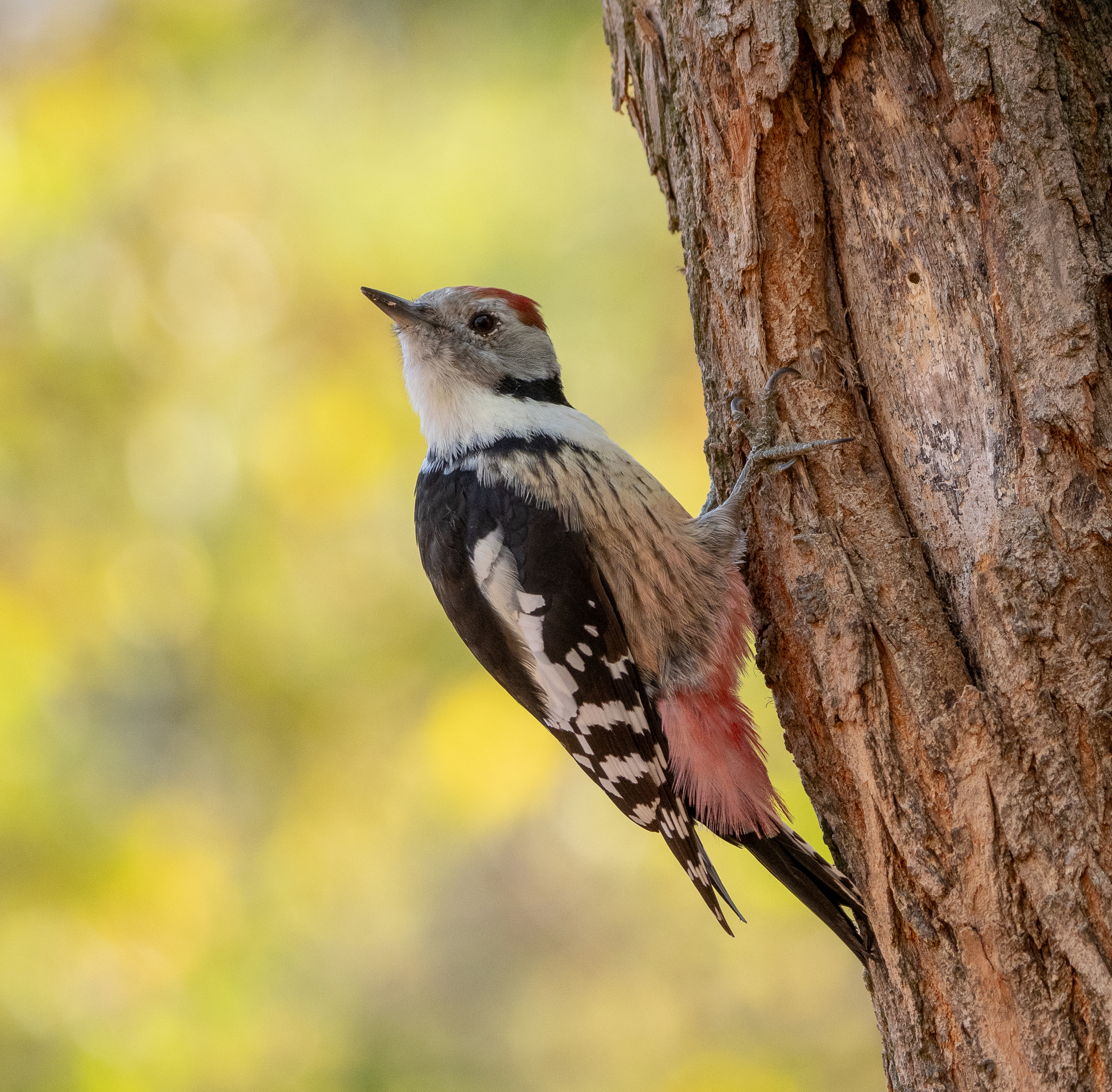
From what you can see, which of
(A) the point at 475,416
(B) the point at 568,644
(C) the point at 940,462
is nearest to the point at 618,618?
(B) the point at 568,644

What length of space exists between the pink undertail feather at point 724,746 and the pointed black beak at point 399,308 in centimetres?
121

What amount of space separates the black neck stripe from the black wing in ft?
1.26

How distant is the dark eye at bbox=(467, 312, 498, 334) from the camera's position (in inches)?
121

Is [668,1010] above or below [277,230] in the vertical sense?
below

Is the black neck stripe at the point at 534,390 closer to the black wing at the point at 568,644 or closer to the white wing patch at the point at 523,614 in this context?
the black wing at the point at 568,644

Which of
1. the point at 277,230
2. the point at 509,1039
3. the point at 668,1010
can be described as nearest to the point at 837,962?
the point at 668,1010

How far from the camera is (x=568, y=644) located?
255 cm

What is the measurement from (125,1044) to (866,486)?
12.6 ft

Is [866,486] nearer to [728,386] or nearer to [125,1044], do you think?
[728,386]

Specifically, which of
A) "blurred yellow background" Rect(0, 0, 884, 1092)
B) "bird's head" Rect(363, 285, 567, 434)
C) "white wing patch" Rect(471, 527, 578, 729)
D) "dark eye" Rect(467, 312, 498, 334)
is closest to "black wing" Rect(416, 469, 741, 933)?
"white wing patch" Rect(471, 527, 578, 729)

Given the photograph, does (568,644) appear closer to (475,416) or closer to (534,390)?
(475,416)

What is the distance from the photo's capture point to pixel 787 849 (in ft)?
7.68

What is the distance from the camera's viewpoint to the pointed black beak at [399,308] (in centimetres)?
297

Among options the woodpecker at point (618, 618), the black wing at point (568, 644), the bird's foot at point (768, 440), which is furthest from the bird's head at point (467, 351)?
the bird's foot at point (768, 440)
